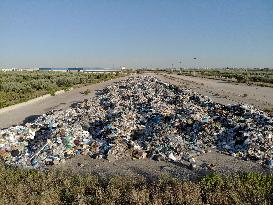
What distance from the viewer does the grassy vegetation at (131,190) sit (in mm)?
7605

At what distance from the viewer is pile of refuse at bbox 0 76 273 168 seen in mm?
12109

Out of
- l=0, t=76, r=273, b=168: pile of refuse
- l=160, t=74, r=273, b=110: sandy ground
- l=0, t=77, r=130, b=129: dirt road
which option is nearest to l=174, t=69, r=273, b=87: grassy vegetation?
l=160, t=74, r=273, b=110: sandy ground

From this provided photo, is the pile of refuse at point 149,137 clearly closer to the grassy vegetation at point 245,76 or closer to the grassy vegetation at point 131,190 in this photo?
the grassy vegetation at point 131,190

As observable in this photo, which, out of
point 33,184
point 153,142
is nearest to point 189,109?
point 153,142

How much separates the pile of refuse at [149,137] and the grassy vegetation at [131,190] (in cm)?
244

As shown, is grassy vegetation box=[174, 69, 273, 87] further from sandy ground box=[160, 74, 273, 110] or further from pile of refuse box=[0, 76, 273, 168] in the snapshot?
pile of refuse box=[0, 76, 273, 168]

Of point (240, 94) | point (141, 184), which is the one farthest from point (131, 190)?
point (240, 94)

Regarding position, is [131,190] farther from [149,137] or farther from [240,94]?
[240,94]

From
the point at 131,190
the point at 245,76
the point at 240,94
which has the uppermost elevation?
the point at 131,190

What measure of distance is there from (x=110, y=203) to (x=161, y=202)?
0.96 m

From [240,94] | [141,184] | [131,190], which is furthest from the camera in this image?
[240,94]

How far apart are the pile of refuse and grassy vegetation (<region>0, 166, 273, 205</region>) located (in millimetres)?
2441

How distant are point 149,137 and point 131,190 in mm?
5737

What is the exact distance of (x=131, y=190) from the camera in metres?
8.26
